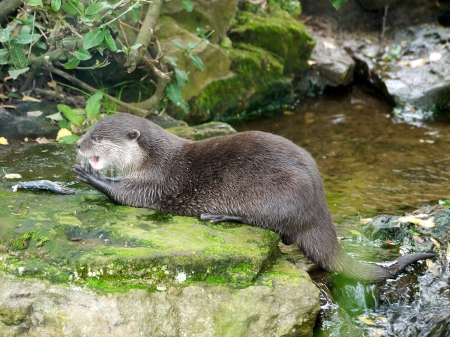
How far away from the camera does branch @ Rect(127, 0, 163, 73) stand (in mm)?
4172

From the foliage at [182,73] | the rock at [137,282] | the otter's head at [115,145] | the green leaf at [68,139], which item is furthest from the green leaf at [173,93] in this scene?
the rock at [137,282]

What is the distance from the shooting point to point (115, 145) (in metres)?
3.09

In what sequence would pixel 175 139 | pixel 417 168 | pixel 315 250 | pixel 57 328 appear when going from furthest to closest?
pixel 417 168
pixel 175 139
pixel 315 250
pixel 57 328

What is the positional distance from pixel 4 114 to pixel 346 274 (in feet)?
8.52

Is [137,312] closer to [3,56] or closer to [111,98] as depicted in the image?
[3,56]

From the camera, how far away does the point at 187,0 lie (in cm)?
418

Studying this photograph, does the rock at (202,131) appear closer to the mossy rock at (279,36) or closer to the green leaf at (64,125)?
the green leaf at (64,125)

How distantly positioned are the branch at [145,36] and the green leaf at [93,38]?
1.83ft

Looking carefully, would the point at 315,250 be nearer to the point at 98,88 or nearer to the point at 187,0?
the point at 187,0

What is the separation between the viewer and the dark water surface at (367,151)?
416 cm

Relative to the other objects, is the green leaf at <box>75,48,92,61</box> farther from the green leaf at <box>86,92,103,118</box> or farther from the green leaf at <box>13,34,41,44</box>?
the green leaf at <box>86,92,103,118</box>

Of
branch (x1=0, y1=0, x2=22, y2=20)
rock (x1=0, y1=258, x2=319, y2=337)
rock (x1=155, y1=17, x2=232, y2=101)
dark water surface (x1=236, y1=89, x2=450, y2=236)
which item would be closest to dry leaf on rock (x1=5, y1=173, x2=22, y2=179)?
rock (x1=0, y1=258, x2=319, y2=337)

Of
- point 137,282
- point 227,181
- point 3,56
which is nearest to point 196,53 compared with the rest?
point 3,56

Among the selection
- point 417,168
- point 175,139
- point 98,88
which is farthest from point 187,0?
point 417,168
